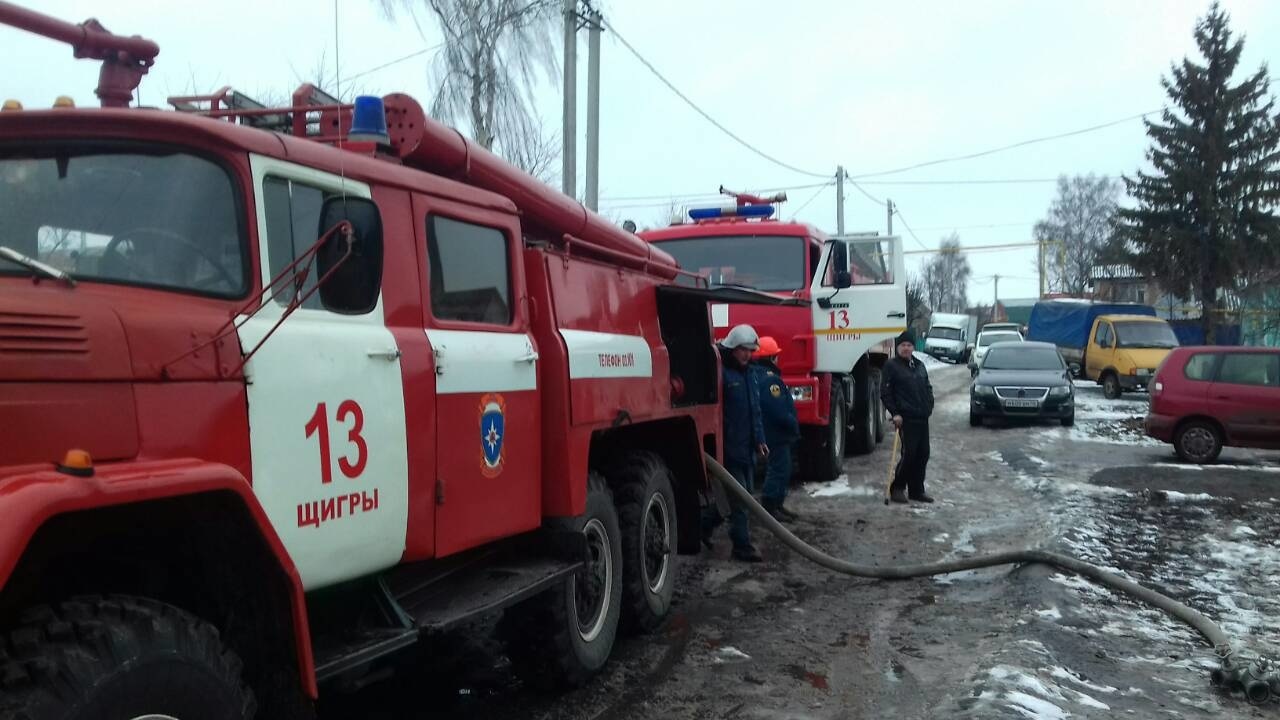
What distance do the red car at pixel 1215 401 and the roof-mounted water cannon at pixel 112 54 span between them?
549 inches

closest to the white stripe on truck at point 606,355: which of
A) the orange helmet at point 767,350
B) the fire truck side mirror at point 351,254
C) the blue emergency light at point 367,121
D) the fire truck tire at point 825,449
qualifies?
the blue emergency light at point 367,121

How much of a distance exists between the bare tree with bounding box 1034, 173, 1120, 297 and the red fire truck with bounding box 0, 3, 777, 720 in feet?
233

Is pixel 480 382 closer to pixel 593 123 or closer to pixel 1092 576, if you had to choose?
pixel 1092 576

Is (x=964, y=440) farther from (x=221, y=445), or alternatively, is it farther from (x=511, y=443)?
(x=221, y=445)

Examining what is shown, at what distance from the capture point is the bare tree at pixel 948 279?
3593 inches

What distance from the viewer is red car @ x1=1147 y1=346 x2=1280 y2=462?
1409 cm

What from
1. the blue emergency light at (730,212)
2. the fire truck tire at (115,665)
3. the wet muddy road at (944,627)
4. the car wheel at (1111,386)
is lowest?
the wet muddy road at (944,627)

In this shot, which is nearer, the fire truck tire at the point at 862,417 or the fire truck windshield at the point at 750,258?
the fire truck windshield at the point at 750,258

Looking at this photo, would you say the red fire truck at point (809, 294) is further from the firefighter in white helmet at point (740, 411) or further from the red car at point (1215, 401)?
the red car at point (1215, 401)

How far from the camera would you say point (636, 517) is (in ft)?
20.2

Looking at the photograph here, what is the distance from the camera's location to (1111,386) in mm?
27250

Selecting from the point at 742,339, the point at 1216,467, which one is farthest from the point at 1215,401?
the point at 742,339

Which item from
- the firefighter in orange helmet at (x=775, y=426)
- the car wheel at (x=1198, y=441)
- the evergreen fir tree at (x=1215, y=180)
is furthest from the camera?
the evergreen fir tree at (x=1215, y=180)

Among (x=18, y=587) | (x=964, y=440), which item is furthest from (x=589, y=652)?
(x=964, y=440)
